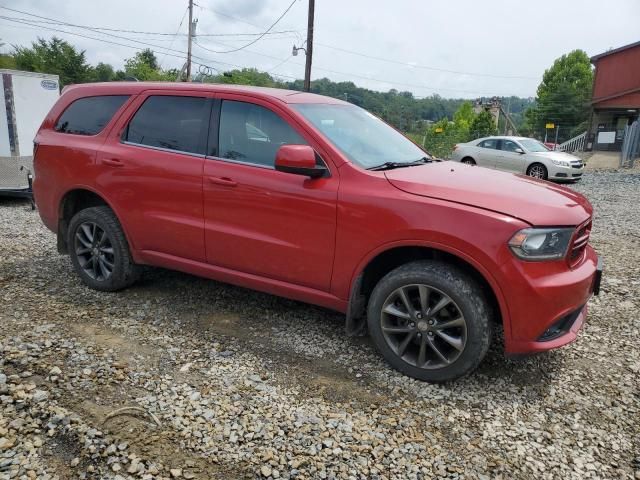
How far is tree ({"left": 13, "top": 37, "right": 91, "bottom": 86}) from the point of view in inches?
1623

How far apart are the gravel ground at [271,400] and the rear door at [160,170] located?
67cm

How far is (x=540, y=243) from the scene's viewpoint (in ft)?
9.14

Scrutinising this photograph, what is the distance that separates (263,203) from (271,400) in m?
1.35

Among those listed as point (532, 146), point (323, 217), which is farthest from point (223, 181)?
point (532, 146)

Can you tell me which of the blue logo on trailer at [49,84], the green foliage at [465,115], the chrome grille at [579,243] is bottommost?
the chrome grille at [579,243]

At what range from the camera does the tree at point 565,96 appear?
4719cm

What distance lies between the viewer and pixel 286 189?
3.37 metres

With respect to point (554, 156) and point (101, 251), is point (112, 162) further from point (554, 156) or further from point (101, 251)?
point (554, 156)

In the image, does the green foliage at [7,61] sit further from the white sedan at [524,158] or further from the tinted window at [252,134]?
the tinted window at [252,134]

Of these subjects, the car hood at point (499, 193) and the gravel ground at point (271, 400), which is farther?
the car hood at point (499, 193)

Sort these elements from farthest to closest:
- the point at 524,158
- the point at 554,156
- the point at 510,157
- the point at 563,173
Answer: the point at 510,157 < the point at 524,158 < the point at 554,156 < the point at 563,173

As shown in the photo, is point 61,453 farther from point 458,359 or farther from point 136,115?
point 136,115

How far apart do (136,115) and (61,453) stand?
109 inches

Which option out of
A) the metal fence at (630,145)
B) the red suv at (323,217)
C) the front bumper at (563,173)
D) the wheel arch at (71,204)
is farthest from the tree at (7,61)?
the red suv at (323,217)
